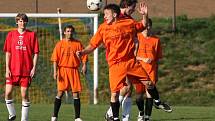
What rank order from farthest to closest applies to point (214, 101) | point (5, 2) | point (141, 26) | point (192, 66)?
point (5, 2)
point (192, 66)
point (214, 101)
point (141, 26)

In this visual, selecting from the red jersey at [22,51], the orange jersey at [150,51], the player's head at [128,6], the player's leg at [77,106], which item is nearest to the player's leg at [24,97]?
the red jersey at [22,51]

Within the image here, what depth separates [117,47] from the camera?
1248cm

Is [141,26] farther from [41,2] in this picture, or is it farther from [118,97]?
[41,2]

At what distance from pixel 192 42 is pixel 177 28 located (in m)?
1.21

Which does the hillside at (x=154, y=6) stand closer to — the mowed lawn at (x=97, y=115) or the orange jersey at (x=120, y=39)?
the mowed lawn at (x=97, y=115)

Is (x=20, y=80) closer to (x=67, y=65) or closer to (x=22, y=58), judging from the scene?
(x=22, y=58)

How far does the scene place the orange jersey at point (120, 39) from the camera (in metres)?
12.5

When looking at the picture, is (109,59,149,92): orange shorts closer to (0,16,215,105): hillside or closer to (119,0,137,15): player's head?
(119,0,137,15): player's head

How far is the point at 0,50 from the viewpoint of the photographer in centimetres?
2611

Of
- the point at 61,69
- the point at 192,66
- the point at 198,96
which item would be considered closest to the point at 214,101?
the point at 198,96

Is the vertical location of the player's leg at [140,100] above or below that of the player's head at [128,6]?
below

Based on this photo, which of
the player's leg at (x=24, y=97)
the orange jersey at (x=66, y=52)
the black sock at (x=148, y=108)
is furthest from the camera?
the orange jersey at (x=66, y=52)

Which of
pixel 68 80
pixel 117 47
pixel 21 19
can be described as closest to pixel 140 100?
pixel 68 80

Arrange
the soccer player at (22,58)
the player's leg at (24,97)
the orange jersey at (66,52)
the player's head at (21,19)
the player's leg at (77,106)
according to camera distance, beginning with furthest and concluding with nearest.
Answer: the orange jersey at (66,52)
the player's leg at (77,106)
the soccer player at (22,58)
the player's leg at (24,97)
the player's head at (21,19)
